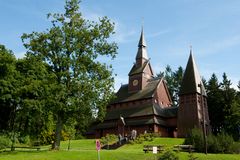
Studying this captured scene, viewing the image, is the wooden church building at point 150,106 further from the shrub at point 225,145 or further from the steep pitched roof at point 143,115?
the shrub at point 225,145

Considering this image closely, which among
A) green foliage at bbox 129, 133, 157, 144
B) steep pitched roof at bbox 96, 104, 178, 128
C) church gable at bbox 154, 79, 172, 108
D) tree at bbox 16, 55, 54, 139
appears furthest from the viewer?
church gable at bbox 154, 79, 172, 108

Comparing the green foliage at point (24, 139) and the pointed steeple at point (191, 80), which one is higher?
the pointed steeple at point (191, 80)

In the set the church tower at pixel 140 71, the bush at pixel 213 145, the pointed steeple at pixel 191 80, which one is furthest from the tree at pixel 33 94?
the pointed steeple at pixel 191 80

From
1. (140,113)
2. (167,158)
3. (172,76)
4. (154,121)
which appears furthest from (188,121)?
(172,76)

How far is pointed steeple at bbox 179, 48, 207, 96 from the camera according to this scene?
183 ft

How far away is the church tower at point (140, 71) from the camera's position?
6625 cm

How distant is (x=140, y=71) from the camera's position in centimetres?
6625

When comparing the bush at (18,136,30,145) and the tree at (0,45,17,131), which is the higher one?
the tree at (0,45,17,131)

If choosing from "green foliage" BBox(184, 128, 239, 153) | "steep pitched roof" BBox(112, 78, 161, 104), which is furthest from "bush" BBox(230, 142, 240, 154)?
"steep pitched roof" BBox(112, 78, 161, 104)

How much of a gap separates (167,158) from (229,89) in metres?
52.7

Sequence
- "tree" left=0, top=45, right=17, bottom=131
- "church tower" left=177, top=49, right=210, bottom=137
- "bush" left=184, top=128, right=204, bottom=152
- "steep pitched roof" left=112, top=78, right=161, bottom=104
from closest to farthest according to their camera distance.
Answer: "bush" left=184, top=128, right=204, bottom=152
"tree" left=0, top=45, right=17, bottom=131
"church tower" left=177, top=49, right=210, bottom=137
"steep pitched roof" left=112, top=78, right=161, bottom=104

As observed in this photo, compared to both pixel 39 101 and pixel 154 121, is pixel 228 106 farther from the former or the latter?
pixel 39 101

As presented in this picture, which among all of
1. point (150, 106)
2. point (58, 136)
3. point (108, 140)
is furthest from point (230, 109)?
point (58, 136)

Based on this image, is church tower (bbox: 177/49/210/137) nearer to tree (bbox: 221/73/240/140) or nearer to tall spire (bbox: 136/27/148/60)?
tree (bbox: 221/73/240/140)
